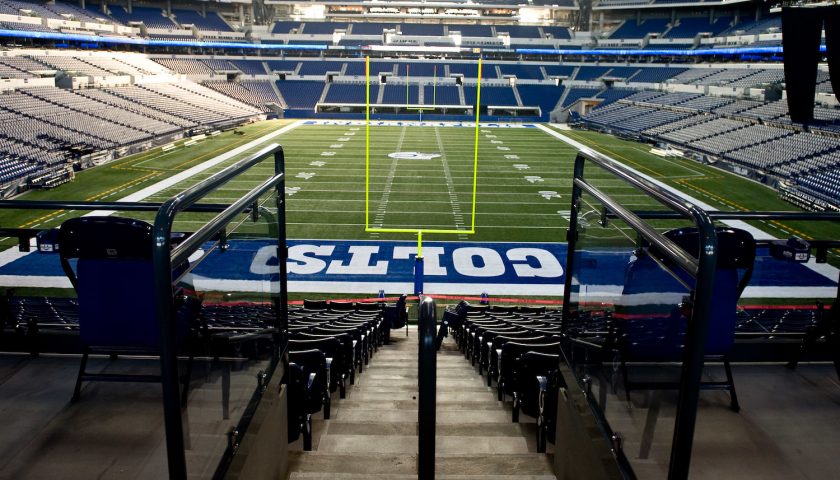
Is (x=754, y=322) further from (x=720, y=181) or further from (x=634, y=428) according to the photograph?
(x=720, y=181)

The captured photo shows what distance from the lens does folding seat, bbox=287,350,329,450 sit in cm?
382

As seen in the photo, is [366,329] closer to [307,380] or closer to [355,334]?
[355,334]

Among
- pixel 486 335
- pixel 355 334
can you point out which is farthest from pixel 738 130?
pixel 355 334

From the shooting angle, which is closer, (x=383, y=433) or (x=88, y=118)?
(x=383, y=433)

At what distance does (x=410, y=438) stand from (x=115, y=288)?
1.94 m

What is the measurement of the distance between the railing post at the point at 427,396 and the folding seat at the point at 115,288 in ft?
4.89

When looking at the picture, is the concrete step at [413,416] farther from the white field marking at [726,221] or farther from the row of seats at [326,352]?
the white field marking at [726,221]

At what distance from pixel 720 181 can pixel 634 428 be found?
23754 mm

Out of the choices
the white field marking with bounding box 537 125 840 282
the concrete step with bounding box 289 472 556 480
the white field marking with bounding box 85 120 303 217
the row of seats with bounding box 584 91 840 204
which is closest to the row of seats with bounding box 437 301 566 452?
the concrete step with bounding box 289 472 556 480

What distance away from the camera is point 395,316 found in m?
10.1

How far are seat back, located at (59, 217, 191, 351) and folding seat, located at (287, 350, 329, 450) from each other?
985mm

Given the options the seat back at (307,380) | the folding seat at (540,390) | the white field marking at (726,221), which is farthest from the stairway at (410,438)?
the white field marking at (726,221)

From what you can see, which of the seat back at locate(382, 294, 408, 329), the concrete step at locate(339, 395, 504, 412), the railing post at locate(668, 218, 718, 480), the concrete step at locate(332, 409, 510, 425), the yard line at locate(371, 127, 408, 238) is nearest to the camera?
the railing post at locate(668, 218, 718, 480)

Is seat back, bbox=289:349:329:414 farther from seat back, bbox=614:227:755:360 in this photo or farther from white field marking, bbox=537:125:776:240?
white field marking, bbox=537:125:776:240
